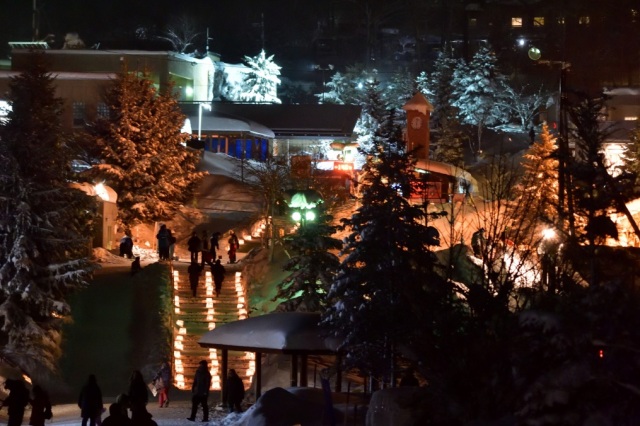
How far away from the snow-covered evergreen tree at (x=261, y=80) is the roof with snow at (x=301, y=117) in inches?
365

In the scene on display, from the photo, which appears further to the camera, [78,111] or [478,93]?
[478,93]

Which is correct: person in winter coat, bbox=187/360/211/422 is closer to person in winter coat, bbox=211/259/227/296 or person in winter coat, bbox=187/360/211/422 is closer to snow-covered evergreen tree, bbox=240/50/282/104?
person in winter coat, bbox=211/259/227/296

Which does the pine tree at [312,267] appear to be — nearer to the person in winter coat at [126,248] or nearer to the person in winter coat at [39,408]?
the person in winter coat at [39,408]

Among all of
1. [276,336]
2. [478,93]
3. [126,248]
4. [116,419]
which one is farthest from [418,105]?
[116,419]

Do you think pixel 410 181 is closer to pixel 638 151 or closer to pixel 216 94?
pixel 638 151

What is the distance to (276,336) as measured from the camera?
20.2m

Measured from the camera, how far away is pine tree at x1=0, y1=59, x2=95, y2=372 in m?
27.0

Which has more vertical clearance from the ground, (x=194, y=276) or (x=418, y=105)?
(x=418, y=105)

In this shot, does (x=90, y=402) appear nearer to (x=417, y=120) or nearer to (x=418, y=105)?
(x=417, y=120)

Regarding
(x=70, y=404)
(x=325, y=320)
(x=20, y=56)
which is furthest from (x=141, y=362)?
(x=20, y=56)

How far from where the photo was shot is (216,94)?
7525 cm

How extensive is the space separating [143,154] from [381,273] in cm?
2846

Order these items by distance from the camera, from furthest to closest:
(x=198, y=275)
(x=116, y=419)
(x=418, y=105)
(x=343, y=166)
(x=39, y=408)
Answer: (x=418, y=105) < (x=343, y=166) < (x=198, y=275) < (x=39, y=408) < (x=116, y=419)

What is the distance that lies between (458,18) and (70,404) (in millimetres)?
72617
